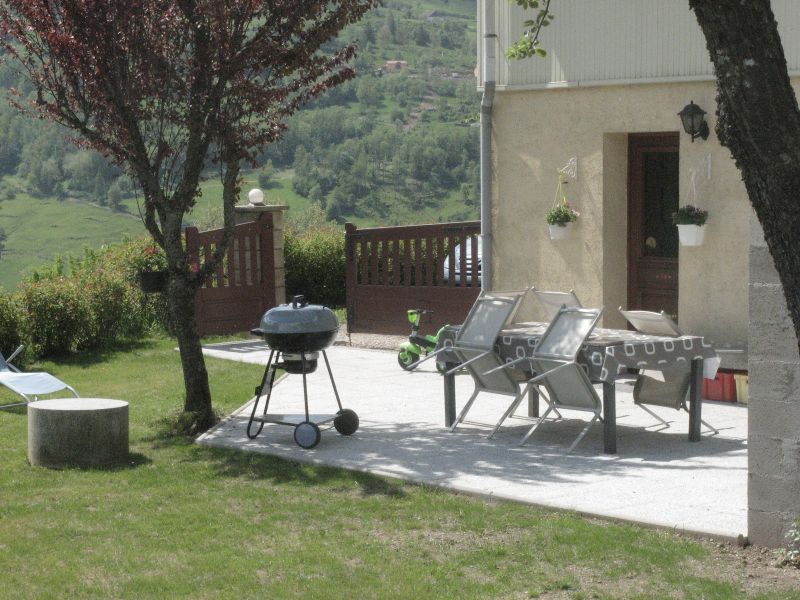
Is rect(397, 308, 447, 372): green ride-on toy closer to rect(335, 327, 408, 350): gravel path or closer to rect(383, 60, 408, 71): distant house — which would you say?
rect(335, 327, 408, 350): gravel path

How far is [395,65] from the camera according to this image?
97.6 metres

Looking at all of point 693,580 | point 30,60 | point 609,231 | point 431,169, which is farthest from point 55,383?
point 431,169

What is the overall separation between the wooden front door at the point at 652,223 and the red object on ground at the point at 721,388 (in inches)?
60.3

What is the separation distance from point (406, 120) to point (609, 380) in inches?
2998

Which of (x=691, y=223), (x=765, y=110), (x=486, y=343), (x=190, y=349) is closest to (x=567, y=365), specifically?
(x=486, y=343)

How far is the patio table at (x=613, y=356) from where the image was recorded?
8727mm

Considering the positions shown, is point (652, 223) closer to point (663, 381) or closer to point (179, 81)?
point (663, 381)

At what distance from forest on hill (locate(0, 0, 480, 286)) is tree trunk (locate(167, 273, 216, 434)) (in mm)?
48074

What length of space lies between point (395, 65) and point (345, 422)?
90.3m

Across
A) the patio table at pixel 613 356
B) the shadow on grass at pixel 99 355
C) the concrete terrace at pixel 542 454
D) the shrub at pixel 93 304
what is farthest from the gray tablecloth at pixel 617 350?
the shadow on grass at pixel 99 355

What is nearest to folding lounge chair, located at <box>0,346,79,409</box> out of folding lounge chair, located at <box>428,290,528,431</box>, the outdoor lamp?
folding lounge chair, located at <box>428,290,528,431</box>

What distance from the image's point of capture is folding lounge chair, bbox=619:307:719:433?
938cm

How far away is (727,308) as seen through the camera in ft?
38.0

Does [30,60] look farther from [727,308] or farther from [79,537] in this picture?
[727,308]
